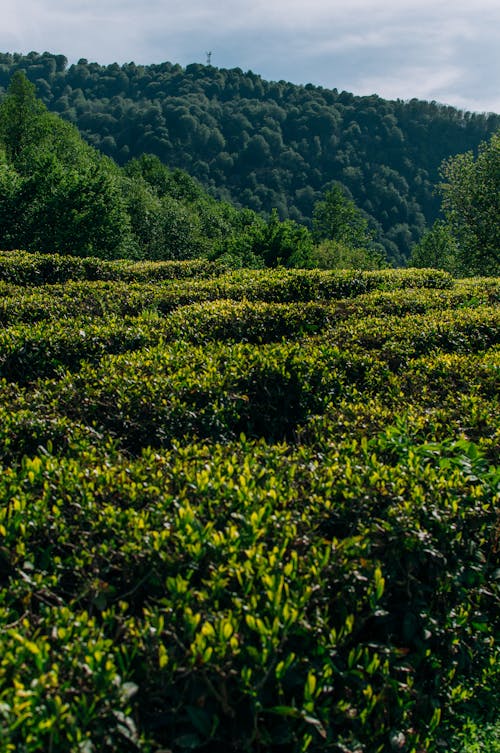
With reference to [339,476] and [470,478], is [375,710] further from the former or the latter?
[470,478]

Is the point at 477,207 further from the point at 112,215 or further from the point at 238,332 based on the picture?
A: the point at 238,332

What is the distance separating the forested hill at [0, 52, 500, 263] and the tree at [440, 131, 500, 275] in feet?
282

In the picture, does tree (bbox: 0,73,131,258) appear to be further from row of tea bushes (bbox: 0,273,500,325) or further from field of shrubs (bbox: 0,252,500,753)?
field of shrubs (bbox: 0,252,500,753)

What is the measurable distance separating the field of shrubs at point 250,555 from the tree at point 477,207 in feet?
91.8

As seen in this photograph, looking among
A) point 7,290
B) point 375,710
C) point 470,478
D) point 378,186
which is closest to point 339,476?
point 470,478

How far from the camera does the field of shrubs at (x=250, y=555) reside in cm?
256

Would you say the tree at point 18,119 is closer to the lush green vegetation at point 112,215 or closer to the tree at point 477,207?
the lush green vegetation at point 112,215

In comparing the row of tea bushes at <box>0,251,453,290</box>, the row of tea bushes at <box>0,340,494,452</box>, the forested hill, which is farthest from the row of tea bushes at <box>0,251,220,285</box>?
the forested hill

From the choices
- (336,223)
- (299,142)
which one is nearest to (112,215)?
(336,223)

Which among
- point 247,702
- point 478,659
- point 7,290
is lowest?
point 478,659

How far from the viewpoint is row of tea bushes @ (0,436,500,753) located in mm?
2531

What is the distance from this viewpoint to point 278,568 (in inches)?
121

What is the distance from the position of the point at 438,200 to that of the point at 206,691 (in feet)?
477

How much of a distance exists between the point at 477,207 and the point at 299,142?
455 feet
